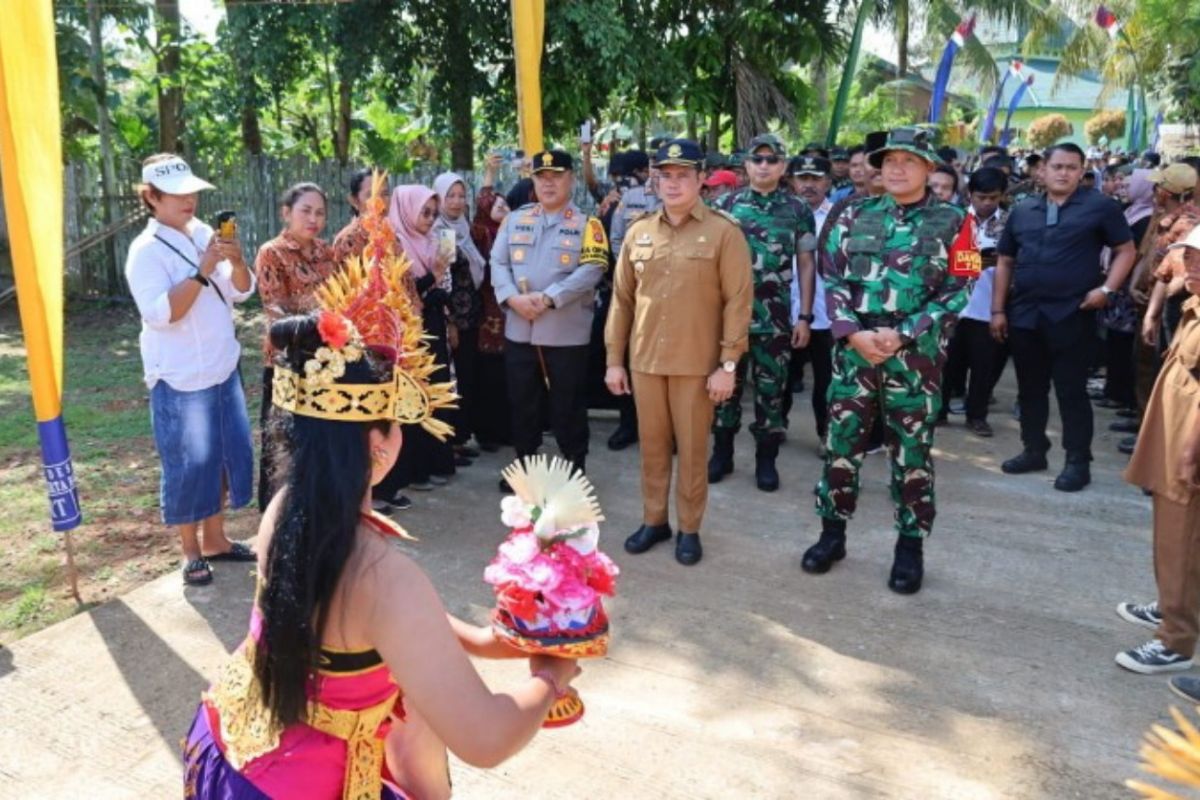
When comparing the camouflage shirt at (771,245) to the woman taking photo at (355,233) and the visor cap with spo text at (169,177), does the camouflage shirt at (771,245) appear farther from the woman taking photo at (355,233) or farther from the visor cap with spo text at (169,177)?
the visor cap with spo text at (169,177)

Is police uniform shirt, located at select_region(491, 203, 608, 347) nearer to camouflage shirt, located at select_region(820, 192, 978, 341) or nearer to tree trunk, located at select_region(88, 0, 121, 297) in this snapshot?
camouflage shirt, located at select_region(820, 192, 978, 341)

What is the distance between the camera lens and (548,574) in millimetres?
1755

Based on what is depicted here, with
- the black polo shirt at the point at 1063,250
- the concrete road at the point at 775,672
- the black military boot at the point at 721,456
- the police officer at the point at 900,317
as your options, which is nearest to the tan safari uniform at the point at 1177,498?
the concrete road at the point at 775,672

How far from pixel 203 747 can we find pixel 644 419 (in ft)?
9.68

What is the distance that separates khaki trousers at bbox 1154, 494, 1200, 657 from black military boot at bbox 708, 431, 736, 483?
2554 mm

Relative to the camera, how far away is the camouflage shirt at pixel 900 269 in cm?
392

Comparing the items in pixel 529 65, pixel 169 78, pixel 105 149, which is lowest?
pixel 529 65

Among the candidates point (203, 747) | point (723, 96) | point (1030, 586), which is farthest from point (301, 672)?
point (723, 96)

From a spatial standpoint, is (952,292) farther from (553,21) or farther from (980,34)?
(980,34)

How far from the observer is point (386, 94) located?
40.1ft

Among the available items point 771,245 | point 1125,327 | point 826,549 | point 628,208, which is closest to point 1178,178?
point 1125,327

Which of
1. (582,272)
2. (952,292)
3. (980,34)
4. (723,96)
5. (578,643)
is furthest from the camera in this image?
(980,34)

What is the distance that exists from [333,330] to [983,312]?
5738mm

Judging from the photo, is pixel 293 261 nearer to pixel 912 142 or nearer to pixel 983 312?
pixel 912 142
